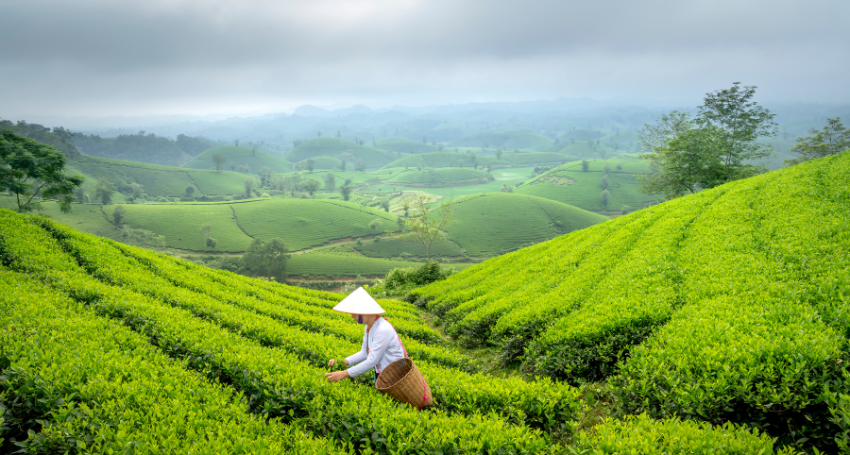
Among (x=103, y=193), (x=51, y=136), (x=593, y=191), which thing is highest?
(x=51, y=136)

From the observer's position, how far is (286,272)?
302ft

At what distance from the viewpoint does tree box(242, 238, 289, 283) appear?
288 ft

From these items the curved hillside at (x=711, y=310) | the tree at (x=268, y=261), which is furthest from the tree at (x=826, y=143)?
the tree at (x=268, y=261)

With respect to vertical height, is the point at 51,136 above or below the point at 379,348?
above

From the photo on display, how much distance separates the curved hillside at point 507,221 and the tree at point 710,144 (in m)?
71.5

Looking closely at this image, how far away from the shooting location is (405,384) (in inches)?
265

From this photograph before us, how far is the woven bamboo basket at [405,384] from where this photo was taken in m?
6.72

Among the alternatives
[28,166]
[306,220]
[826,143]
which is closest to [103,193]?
[306,220]

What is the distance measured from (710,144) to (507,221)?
342ft

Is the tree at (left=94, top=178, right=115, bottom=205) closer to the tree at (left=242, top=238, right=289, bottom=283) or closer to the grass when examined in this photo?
the grass

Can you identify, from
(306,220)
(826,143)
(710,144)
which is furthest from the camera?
(306,220)

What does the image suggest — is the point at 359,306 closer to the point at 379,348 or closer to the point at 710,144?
the point at 379,348

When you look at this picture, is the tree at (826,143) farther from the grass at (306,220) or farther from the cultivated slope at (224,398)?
the grass at (306,220)

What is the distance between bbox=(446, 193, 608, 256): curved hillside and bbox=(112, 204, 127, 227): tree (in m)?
104
